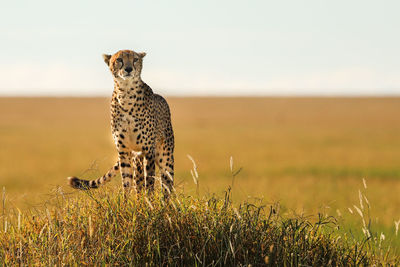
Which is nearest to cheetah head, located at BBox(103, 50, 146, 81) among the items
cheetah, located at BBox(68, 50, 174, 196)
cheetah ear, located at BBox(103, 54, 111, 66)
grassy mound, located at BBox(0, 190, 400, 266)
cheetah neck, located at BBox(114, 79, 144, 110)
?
cheetah ear, located at BBox(103, 54, 111, 66)

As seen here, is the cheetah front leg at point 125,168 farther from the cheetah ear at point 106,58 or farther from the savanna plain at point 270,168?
the cheetah ear at point 106,58

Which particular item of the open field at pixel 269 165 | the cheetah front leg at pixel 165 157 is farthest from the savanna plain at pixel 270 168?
the cheetah front leg at pixel 165 157

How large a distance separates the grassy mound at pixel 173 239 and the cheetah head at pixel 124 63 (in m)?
0.92

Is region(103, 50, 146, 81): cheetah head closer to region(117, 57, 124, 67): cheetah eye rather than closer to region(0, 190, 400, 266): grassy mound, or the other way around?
region(117, 57, 124, 67): cheetah eye

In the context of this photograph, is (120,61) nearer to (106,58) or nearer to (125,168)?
(106,58)

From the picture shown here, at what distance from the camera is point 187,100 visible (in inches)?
3450

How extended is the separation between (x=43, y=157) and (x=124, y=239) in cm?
2172

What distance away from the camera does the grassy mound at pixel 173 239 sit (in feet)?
13.2

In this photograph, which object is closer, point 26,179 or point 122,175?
point 122,175

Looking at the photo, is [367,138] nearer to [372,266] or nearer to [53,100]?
[372,266]

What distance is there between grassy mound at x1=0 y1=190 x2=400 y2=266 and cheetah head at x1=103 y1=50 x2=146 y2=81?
3.00 feet

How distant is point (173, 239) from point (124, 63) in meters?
1.32

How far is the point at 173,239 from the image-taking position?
13.8ft

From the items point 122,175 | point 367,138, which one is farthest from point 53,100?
point 122,175
